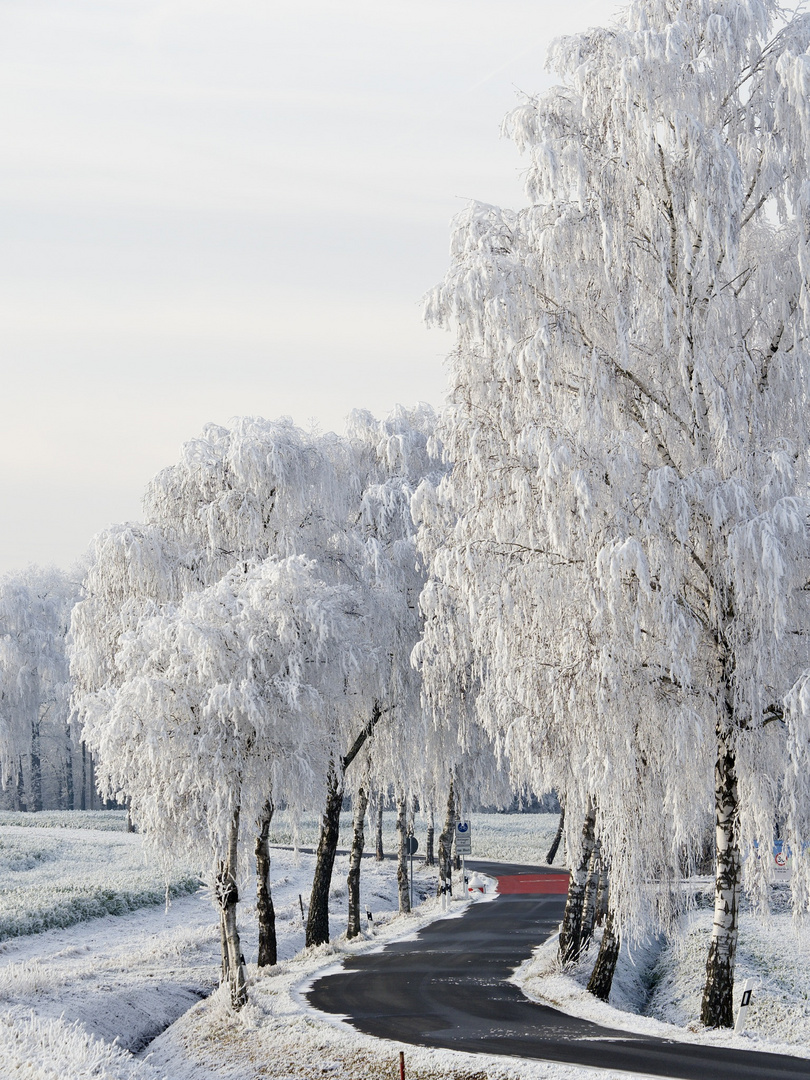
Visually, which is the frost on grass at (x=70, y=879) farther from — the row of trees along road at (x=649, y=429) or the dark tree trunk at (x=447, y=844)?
the row of trees along road at (x=649, y=429)

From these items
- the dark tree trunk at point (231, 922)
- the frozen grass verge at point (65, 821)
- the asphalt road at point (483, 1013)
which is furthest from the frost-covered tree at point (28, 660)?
the dark tree trunk at point (231, 922)

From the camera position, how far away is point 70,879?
136 ft

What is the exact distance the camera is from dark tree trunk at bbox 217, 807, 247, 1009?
18.4 meters

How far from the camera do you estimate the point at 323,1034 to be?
16203mm

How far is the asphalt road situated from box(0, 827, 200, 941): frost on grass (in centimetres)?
748

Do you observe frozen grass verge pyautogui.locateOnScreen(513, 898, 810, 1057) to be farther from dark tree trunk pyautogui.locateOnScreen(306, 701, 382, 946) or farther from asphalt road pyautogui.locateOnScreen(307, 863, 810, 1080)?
dark tree trunk pyautogui.locateOnScreen(306, 701, 382, 946)

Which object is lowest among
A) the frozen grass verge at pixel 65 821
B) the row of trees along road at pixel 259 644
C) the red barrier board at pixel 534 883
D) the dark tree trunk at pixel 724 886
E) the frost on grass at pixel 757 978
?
the red barrier board at pixel 534 883

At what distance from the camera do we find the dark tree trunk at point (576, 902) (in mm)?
20906

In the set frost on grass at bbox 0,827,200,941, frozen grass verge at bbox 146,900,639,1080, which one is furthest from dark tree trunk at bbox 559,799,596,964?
frost on grass at bbox 0,827,200,941

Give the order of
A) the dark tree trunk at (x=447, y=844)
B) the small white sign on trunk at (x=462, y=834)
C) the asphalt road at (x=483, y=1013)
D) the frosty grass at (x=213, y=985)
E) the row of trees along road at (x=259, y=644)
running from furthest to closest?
the small white sign on trunk at (x=462, y=834) → the dark tree trunk at (x=447, y=844) → the row of trees along road at (x=259, y=644) → the frosty grass at (x=213, y=985) → the asphalt road at (x=483, y=1013)

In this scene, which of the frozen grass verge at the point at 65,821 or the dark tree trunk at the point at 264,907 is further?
the frozen grass verge at the point at 65,821

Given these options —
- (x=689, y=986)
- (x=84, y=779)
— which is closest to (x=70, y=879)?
(x=689, y=986)

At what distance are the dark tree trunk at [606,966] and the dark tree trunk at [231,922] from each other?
20.9ft

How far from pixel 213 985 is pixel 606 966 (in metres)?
9.66
